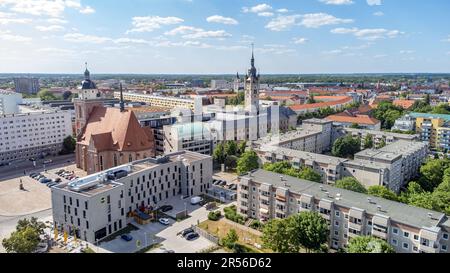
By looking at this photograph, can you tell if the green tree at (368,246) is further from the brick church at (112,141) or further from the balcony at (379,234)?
the brick church at (112,141)

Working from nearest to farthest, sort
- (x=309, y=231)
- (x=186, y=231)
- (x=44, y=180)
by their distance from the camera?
(x=309, y=231) < (x=186, y=231) < (x=44, y=180)

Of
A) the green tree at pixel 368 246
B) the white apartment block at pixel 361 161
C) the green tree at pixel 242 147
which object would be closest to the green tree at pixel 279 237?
the green tree at pixel 368 246

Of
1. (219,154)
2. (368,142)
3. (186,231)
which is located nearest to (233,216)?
(186,231)

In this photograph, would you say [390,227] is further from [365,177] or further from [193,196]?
[193,196]

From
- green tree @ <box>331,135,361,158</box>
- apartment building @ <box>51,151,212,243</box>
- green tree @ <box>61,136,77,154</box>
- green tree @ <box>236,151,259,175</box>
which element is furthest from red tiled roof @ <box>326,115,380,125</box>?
green tree @ <box>61,136,77,154</box>

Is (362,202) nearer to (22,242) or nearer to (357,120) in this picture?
(22,242)

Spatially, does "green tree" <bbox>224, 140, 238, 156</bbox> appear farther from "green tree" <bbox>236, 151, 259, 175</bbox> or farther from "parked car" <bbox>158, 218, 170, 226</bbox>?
"parked car" <bbox>158, 218, 170, 226</bbox>
